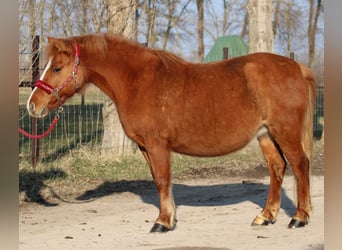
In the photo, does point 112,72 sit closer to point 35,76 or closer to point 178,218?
point 178,218

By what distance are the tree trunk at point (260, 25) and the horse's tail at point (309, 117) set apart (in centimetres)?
641

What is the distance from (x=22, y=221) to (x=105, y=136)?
13.8 feet

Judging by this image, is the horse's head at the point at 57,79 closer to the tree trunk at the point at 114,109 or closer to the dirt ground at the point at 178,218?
the dirt ground at the point at 178,218

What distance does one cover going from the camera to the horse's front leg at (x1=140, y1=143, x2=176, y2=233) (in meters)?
5.46

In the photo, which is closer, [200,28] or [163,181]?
[163,181]

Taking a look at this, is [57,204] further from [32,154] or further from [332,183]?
[332,183]


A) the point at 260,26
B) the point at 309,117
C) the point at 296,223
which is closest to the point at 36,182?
the point at 296,223

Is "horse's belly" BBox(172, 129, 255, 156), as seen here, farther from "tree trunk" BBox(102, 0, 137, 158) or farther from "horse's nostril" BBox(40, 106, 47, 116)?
"tree trunk" BBox(102, 0, 137, 158)

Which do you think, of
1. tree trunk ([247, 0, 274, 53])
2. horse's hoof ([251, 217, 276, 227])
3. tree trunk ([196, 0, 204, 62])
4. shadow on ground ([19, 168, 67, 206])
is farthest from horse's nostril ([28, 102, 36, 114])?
tree trunk ([196, 0, 204, 62])

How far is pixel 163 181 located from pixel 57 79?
1.49 m

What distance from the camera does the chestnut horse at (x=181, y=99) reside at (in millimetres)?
5496

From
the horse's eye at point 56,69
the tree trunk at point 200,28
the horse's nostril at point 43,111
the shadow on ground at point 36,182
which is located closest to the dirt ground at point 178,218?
the shadow on ground at point 36,182

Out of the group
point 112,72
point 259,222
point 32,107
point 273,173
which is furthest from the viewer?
point 273,173

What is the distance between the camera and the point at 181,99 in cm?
560
